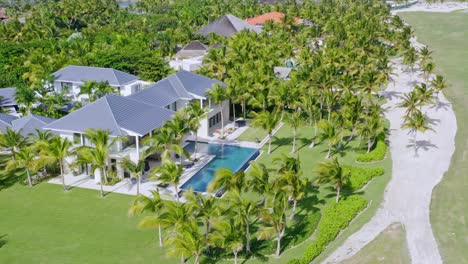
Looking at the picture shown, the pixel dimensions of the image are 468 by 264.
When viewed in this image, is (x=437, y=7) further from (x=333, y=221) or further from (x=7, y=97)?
(x=333, y=221)

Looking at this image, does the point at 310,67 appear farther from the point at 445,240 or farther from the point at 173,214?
the point at 173,214

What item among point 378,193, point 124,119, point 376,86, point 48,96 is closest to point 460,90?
point 376,86

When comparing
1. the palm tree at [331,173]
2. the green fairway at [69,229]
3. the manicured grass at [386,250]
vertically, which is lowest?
the manicured grass at [386,250]

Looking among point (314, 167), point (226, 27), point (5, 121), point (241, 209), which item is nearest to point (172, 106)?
point (314, 167)

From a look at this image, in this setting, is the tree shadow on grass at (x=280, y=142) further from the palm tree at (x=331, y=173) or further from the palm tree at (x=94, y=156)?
the palm tree at (x=94, y=156)

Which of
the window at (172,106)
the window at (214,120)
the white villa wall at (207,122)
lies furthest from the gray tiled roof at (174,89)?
the window at (214,120)

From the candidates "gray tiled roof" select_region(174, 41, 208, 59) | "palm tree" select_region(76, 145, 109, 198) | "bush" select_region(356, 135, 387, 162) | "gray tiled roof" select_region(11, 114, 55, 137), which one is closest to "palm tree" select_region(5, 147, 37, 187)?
"palm tree" select_region(76, 145, 109, 198)
